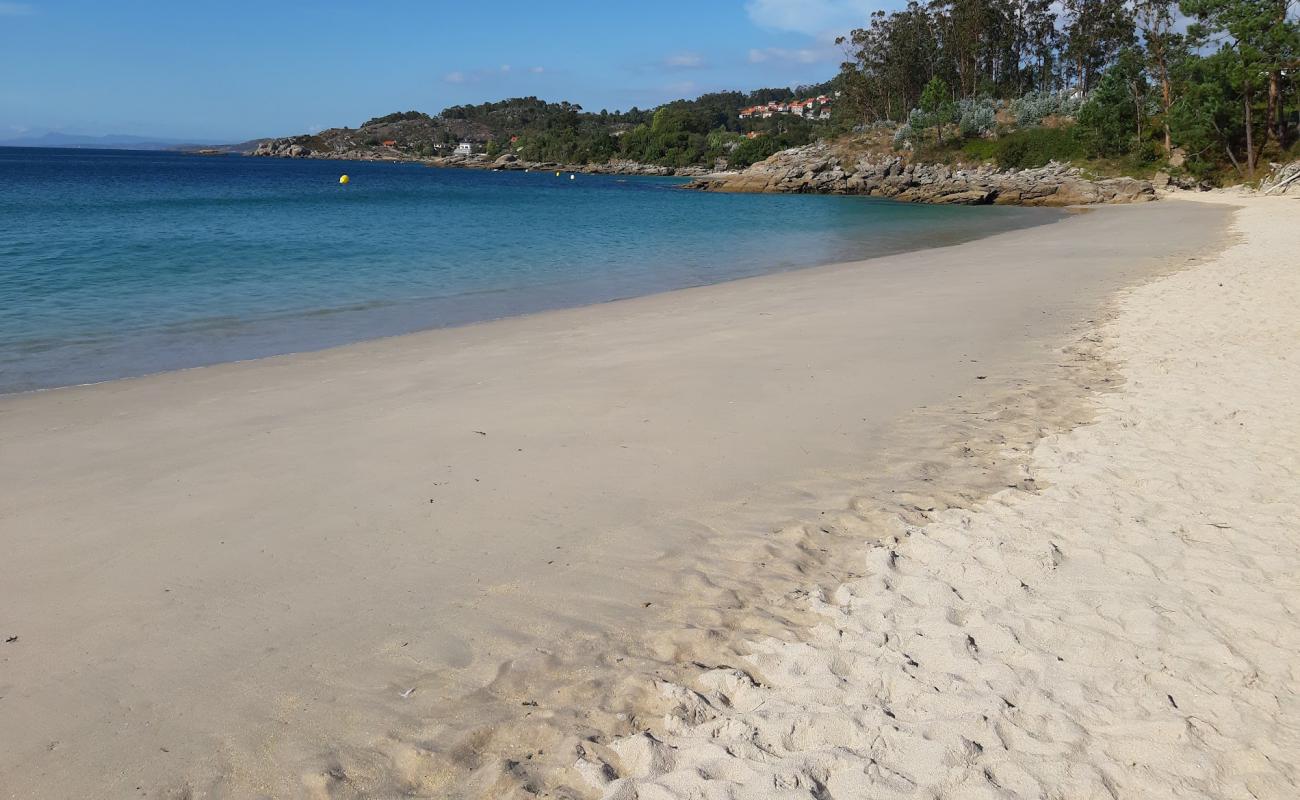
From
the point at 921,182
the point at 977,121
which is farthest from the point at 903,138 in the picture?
the point at 921,182

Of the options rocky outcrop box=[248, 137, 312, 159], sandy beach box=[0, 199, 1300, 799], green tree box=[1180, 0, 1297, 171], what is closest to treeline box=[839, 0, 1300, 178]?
green tree box=[1180, 0, 1297, 171]

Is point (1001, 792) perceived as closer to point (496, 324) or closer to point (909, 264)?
point (496, 324)

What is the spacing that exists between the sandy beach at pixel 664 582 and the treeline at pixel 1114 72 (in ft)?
137

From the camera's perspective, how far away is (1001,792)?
2752 mm

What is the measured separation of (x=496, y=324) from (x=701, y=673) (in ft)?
30.5

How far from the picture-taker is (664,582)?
14.1 feet

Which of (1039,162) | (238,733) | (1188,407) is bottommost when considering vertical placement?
(238,733)

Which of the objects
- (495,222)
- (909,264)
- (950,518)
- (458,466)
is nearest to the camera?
(950,518)

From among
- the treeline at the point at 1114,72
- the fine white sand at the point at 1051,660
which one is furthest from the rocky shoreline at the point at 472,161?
the fine white sand at the point at 1051,660

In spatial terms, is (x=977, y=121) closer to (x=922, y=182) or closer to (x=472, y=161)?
(x=922, y=182)

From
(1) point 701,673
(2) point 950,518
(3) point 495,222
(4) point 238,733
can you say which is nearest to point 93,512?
(4) point 238,733

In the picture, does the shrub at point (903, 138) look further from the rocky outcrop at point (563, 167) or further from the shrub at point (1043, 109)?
the rocky outcrop at point (563, 167)

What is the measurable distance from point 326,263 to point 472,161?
440 feet

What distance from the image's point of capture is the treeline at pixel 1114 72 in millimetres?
39969
